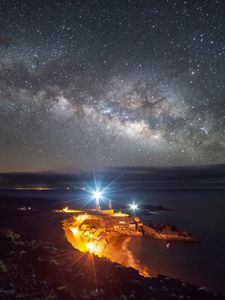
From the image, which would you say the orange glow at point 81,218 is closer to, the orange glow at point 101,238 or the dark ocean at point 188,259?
the orange glow at point 101,238

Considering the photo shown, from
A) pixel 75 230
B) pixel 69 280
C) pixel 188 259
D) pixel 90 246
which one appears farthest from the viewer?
pixel 188 259

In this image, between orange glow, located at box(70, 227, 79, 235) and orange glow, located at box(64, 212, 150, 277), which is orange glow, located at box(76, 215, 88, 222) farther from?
orange glow, located at box(70, 227, 79, 235)

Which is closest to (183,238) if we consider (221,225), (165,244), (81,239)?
(165,244)

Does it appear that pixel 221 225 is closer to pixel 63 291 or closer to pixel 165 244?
pixel 165 244

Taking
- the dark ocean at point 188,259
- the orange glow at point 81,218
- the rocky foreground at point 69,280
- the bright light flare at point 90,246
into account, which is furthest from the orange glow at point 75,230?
the rocky foreground at point 69,280

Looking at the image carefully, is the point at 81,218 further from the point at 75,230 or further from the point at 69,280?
the point at 69,280

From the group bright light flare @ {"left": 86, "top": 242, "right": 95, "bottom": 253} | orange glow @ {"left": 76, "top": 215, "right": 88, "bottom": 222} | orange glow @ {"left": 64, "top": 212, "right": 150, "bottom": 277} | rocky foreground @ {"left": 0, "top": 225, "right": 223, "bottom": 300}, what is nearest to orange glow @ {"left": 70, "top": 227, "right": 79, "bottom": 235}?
orange glow @ {"left": 64, "top": 212, "right": 150, "bottom": 277}

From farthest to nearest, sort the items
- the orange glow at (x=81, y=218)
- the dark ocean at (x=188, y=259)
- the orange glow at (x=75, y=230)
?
the orange glow at (x=81, y=218)
the orange glow at (x=75, y=230)
the dark ocean at (x=188, y=259)

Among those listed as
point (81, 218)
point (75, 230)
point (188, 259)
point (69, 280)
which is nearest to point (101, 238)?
point (75, 230)
